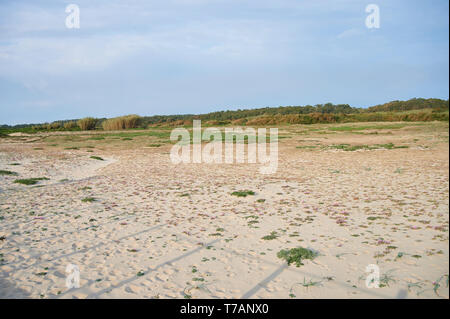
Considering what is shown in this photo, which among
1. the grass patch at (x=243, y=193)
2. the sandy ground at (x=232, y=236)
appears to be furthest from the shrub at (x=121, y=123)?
the grass patch at (x=243, y=193)

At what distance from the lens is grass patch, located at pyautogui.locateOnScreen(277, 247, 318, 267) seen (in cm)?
607

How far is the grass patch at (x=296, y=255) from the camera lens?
6.07m

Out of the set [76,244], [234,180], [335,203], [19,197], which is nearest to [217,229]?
[76,244]

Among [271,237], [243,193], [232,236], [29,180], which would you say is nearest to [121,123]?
[29,180]

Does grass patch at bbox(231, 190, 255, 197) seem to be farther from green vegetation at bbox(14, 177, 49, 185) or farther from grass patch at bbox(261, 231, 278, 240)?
green vegetation at bbox(14, 177, 49, 185)

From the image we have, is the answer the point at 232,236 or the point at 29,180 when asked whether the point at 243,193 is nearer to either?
the point at 232,236

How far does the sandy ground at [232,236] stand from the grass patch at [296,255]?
0.41ft

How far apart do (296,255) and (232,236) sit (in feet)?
6.16

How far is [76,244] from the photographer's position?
289 inches

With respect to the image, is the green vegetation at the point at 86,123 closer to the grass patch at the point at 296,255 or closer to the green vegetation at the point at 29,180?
the green vegetation at the point at 29,180

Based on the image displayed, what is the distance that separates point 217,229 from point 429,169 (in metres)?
9.99

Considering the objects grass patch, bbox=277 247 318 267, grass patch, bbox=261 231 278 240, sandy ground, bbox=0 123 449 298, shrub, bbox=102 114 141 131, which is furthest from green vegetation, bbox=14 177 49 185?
shrub, bbox=102 114 141 131
